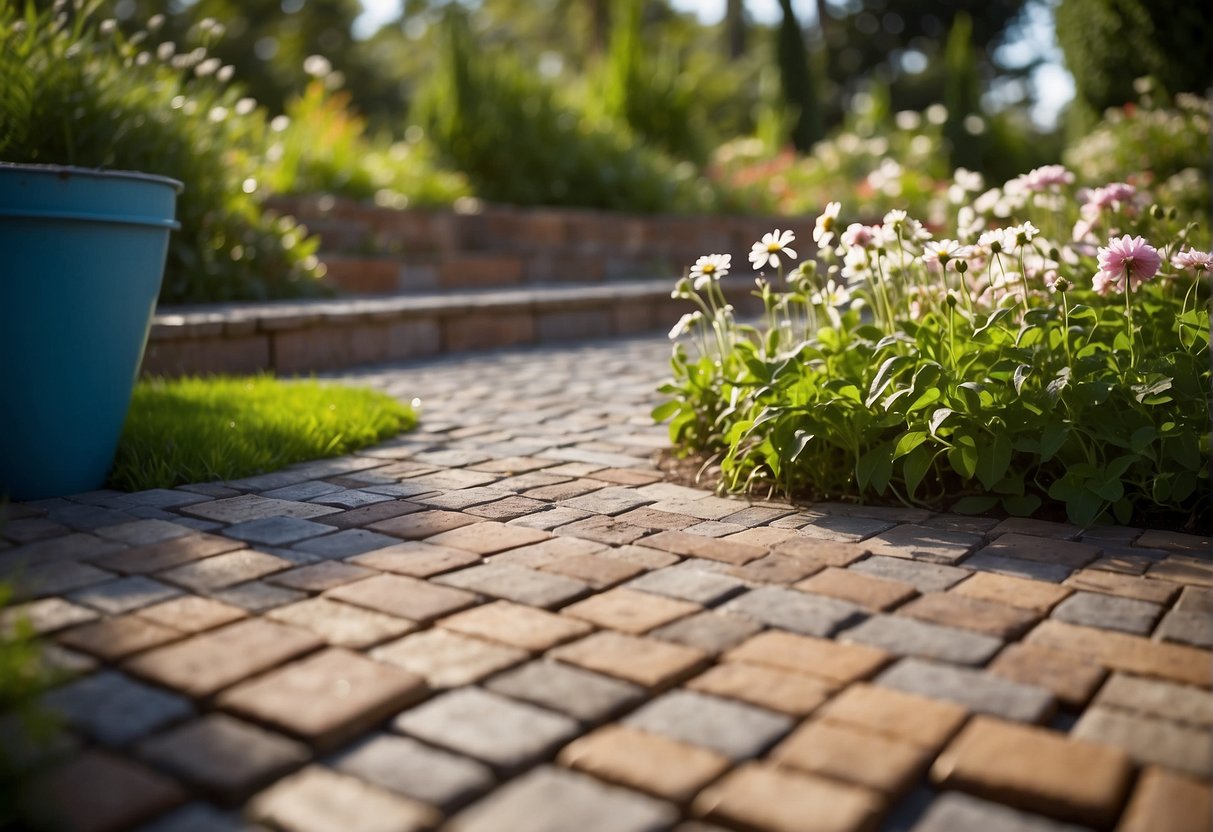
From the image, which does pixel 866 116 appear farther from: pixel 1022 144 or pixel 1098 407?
pixel 1098 407

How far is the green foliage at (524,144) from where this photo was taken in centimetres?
955

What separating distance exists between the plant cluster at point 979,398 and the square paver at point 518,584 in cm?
89

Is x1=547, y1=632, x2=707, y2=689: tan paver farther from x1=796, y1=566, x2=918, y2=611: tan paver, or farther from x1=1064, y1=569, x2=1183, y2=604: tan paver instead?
x1=1064, y1=569, x2=1183, y2=604: tan paver

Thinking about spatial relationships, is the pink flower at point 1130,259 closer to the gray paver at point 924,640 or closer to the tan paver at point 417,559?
the gray paver at point 924,640

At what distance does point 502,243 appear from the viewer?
8969mm

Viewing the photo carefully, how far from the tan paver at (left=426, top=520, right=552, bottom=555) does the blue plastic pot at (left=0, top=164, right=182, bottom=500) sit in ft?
3.39

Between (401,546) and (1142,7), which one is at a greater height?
(1142,7)

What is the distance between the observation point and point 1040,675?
6.01ft

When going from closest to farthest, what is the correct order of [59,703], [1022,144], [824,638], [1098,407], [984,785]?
[984,785] → [59,703] → [824,638] → [1098,407] → [1022,144]

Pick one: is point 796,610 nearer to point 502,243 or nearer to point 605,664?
point 605,664

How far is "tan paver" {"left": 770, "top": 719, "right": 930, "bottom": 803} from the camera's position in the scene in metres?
1.50

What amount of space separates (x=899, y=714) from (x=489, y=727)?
0.61 meters

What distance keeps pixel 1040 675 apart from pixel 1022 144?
15088 millimetres

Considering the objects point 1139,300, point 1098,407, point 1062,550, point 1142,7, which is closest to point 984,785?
point 1062,550
